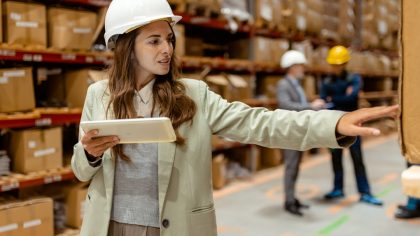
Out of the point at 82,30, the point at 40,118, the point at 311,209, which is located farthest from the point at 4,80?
the point at 311,209

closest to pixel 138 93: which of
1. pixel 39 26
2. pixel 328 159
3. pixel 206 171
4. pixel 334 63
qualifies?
pixel 206 171

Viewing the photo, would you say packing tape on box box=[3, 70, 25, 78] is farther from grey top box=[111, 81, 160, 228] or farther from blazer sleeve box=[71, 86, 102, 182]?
grey top box=[111, 81, 160, 228]

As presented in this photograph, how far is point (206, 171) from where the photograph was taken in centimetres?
176

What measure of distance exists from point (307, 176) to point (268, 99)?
1372 mm

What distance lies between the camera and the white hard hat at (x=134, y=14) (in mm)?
1788

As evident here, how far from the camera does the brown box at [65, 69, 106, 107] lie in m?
4.35

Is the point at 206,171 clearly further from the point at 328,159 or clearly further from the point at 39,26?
the point at 328,159

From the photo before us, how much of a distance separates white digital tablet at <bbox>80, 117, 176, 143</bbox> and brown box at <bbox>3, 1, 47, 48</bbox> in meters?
2.68

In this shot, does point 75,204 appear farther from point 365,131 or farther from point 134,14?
point 365,131

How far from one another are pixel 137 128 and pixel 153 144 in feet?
0.96

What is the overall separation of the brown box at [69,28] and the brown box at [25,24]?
0.39ft

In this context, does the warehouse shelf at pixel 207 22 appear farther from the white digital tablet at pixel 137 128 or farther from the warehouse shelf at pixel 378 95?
the warehouse shelf at pixel 378 95

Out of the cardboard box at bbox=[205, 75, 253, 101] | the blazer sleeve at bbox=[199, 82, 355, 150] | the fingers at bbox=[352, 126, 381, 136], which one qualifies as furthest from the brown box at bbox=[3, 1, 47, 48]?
the fingers at bbox=[352, 126, 381, 136]

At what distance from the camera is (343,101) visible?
5258 millimetres
